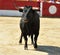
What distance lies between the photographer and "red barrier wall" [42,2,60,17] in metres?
17.7

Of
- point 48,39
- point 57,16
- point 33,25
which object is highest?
point 33,25

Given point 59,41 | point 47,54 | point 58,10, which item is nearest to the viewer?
point 47,54

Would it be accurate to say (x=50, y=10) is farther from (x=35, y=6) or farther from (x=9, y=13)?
(x=9, y=13)

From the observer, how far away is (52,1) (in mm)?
18391

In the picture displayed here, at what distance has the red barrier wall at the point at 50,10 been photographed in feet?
58.1

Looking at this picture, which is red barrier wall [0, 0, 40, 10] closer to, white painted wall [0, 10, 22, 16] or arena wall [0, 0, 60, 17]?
arena wall [0, 0, 60, 17]

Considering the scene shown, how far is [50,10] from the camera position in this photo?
17719 millimetres

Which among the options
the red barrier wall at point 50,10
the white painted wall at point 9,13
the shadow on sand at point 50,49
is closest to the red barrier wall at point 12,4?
the white painted wall at point 9,13

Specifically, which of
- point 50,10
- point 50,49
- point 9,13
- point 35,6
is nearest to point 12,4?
point 9,13

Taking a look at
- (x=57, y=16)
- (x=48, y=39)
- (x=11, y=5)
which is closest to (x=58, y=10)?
(x=57, y=16)

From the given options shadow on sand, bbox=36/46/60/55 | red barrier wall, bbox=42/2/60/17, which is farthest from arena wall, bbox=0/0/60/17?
shadow on sand, bbox=36/46/60/55

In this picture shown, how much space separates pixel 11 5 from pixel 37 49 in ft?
33.5

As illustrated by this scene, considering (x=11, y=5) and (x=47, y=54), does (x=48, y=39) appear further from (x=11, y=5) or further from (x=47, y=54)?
(x=11, y=5)

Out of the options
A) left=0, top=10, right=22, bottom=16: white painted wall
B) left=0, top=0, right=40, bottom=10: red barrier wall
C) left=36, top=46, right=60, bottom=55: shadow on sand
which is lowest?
left=0, top=10, right=22, bottom=16: white painted wall
